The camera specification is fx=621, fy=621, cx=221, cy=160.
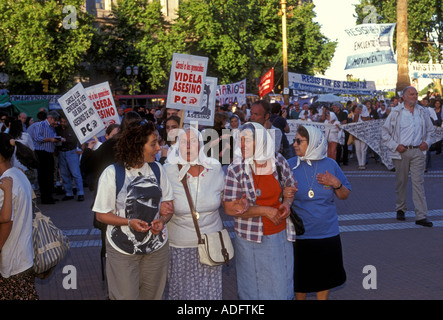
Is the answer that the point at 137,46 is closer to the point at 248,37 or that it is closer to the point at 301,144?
the point at 248,37

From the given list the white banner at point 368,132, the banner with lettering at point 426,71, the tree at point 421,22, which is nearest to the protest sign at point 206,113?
the white banner at point 368,132

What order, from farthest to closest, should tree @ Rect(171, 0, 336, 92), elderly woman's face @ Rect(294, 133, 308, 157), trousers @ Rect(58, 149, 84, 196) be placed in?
tree @ Rect(171, 0, 336, 92) < trousers @ Rect(58, 149, 84, 196) < elderly woman's face @ Rect(294, 133, 308, 157)

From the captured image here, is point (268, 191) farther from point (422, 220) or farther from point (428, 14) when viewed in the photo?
point (428, 14)

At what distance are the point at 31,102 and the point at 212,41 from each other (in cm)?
2711

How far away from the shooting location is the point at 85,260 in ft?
25.7

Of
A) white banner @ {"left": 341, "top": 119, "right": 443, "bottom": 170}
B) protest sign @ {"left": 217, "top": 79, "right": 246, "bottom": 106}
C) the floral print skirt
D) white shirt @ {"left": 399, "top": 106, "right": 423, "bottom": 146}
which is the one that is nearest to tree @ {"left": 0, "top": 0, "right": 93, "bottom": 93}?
protest sign @ {"left": 217, "top": 79, "right": 246, "bottom": 106}

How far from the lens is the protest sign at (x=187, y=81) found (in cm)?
891

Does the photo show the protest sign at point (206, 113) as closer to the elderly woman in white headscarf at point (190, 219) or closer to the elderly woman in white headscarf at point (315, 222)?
the elderly woman in white headscarf at point (315, 222)

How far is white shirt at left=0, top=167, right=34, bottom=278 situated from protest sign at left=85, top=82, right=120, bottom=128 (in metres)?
5.33

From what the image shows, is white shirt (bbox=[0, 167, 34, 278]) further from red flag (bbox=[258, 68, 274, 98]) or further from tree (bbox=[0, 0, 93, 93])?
tree (bbox=[0, 0, 93, 93])

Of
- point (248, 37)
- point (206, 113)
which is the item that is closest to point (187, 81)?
point (206, 113)

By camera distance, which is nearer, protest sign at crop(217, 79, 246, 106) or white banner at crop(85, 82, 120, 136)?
white banner at crop(85, 82, 120, 136)

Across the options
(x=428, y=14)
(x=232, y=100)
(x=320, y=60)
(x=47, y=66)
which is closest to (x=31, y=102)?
(x=232, y=100)

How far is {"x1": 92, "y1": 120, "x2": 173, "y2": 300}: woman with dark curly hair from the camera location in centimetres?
430
